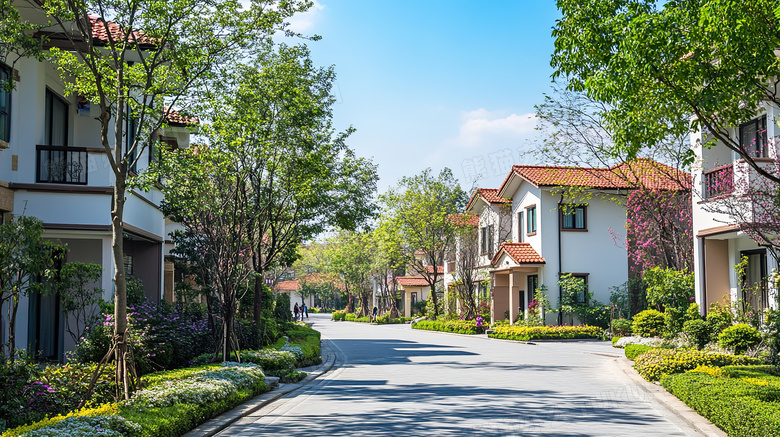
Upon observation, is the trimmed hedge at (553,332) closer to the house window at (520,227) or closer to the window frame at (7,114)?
the house window at (520,227)

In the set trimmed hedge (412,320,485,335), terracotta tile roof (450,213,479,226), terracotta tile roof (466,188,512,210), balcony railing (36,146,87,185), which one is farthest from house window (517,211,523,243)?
balcony railing (36,146,87,185)

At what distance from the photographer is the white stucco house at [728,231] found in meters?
19.3

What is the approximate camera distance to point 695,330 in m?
20.1

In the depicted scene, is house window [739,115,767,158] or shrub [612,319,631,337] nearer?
house window [739,115,767,158]

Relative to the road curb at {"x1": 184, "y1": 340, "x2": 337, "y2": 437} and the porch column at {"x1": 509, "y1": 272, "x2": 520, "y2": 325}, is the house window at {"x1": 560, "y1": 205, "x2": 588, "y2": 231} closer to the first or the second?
the porch column at {"x1": 509, "y1": 272, "x2": 520, "y2": 325}

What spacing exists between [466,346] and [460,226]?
1700 centimetres

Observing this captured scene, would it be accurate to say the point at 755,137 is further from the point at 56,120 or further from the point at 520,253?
the point at 56,120

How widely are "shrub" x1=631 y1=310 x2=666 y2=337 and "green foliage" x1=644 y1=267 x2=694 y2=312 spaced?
0.50 m

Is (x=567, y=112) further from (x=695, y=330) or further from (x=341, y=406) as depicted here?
(x=341, y=406)

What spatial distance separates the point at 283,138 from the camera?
1933 cm

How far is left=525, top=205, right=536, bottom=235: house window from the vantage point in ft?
122

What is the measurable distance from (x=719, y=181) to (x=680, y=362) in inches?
282

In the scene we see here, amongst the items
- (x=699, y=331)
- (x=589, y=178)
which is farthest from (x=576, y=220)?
(x=699, y=331)

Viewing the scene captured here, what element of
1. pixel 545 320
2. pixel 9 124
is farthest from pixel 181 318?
pixel 545 320
